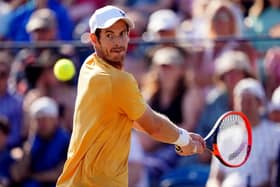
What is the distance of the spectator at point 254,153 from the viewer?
7.97m

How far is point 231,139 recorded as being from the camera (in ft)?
20.3

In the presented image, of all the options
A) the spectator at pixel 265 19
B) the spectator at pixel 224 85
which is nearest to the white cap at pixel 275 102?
the spectator at pixel 224 85

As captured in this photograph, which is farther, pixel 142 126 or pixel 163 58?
pixel 163 58

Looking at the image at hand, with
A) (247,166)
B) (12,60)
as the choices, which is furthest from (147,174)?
(12,60)

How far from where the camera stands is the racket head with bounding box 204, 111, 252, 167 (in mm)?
5934

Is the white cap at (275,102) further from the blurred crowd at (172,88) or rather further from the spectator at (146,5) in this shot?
the spectator at (146,5)

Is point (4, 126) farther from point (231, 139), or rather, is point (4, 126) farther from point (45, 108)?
point (231, 139)

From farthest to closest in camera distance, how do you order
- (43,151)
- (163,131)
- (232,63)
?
(43,151) → (232,63) → (163,131)

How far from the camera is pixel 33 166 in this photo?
887 centimetres

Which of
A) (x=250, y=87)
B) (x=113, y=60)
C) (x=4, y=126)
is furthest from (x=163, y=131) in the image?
(x=4, y=126)

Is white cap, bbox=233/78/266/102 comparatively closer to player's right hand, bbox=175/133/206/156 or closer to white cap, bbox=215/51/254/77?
white cap, bbox=215/51/254/77

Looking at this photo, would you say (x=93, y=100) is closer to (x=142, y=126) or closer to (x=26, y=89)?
(x=142, y=126)

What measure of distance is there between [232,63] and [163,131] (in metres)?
2.95

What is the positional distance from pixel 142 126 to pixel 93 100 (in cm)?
34
